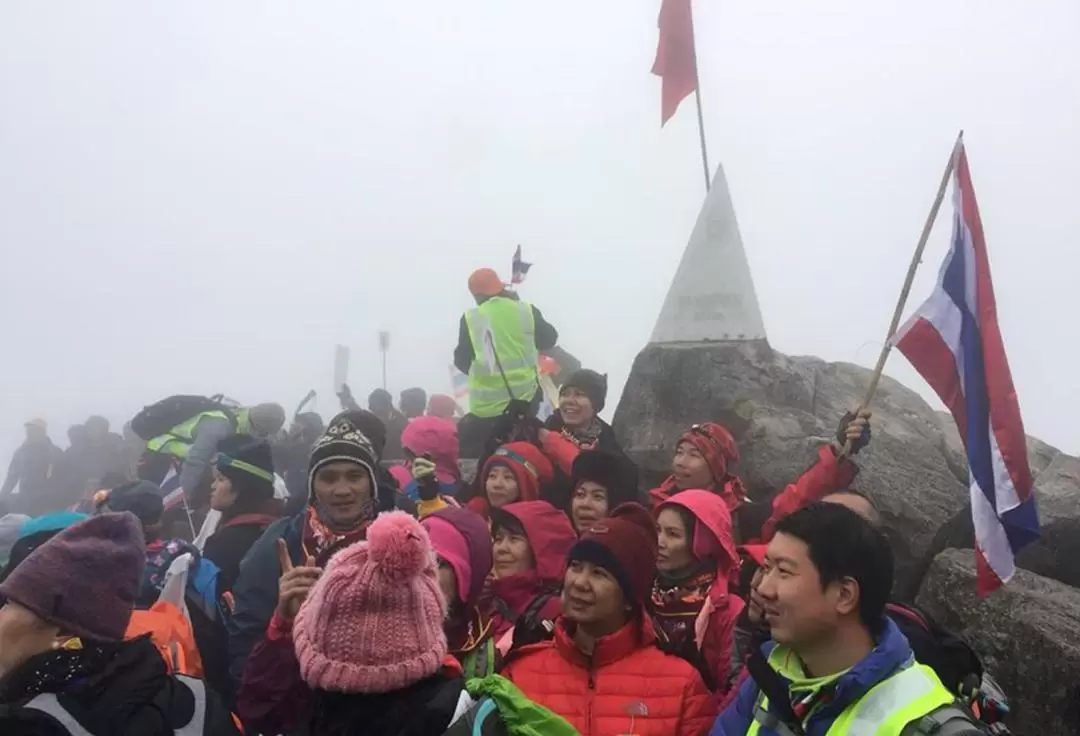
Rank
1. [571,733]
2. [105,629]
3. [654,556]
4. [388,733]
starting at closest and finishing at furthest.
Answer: [388,733]
[571,733]
[105,629]
[654,556]

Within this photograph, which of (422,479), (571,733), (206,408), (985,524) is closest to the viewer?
(571,733)

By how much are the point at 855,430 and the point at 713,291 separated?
3760 mm

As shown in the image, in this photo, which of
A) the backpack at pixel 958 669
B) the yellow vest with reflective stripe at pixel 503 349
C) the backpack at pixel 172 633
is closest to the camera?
the backpack at pixel 958 669

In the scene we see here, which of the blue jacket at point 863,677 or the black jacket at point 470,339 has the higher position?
the black jacket at point 470,339

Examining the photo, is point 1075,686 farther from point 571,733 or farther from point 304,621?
point 304,621

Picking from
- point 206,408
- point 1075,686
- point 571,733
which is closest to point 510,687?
point 571,733

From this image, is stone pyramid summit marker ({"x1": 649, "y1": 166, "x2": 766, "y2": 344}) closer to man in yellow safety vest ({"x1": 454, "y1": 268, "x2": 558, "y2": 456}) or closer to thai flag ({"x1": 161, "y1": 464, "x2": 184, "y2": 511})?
man in yellow safety vest ({"x1": 454, "y1": 268, "x2": 558, "y2": 456})

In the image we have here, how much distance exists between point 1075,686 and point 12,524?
6557mm

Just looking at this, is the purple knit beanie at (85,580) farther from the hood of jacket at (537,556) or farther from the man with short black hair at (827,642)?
the man with short black hair at (827,642)

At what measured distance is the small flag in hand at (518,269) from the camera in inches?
389

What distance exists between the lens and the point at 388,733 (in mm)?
2309

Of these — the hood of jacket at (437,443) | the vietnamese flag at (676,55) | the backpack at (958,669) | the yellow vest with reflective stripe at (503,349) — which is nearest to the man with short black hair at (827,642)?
the backpack at (958,669)

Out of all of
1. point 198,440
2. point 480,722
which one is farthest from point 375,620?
point 198,440

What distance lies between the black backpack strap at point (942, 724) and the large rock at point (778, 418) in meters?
4.45
